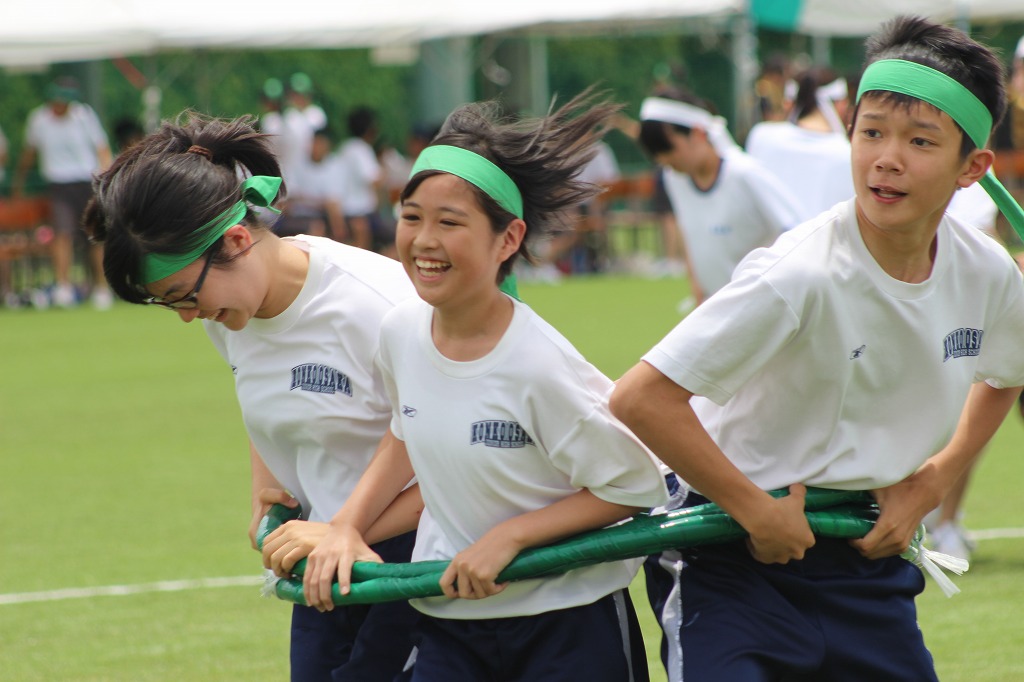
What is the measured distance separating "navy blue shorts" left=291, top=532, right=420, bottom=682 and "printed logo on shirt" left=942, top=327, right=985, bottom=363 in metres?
1.28

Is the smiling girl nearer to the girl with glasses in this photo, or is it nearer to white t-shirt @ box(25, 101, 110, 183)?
the girl with glasses

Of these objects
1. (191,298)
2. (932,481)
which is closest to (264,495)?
(191,298)

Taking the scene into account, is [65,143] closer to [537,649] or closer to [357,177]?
[357,177]

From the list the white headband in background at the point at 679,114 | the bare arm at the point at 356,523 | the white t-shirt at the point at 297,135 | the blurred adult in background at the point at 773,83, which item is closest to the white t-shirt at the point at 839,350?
the bare arm at the point at 356,523

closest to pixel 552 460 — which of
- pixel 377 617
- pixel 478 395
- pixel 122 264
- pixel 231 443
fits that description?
pixel 478 395

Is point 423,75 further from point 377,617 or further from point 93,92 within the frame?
point 377,617

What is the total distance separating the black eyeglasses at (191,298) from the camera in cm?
324

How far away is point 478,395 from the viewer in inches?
120

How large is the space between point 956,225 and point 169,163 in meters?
1.70

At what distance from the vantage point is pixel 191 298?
3.25 m

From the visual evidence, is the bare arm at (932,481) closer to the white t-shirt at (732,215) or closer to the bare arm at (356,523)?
the bare arm at (356,523)

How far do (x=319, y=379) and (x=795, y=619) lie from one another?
3.85 feet

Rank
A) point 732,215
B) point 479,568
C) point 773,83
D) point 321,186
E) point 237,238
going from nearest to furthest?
point 479,568 < point 237,238 < point 732,215 < point 773,83 < point 321,186

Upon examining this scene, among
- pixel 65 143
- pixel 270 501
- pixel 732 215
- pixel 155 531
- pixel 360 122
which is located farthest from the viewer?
pixel 360 122
